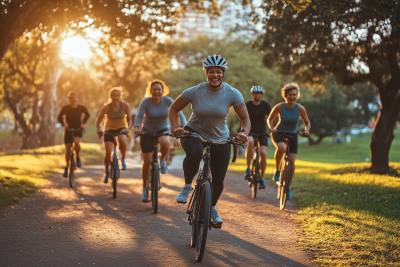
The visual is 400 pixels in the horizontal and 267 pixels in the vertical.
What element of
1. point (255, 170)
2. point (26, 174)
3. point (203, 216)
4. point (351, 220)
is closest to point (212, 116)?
point (203, 216)

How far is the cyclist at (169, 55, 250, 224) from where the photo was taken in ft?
17.1

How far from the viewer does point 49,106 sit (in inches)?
1093

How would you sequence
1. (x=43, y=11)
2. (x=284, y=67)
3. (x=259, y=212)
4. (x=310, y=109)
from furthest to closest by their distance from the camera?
(x=310, y=109), (x=284, y=67), (x=43, y=11), (x=259, y=212)

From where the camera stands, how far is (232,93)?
5289 mm

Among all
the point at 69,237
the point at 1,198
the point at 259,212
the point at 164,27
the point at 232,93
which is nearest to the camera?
the point at 232,93

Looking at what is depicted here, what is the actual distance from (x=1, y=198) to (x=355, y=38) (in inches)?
407

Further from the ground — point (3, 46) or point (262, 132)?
point (3, 46)

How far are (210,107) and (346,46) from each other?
1002 centimetres

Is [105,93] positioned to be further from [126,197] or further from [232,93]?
[232,93]

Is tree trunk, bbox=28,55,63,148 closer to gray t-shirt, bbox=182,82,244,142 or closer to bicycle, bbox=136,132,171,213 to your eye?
bicycle, bbox=136,132,171,213

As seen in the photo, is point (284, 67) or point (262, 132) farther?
point (284, 67)

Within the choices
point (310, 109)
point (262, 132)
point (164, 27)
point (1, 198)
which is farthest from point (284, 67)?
point (310, 109)

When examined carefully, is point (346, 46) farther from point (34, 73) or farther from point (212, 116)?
point (34, 73)

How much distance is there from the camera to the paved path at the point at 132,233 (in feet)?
16.3
